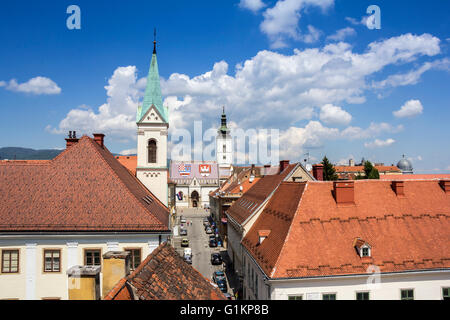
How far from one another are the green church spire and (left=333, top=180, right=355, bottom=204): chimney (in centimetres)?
1679

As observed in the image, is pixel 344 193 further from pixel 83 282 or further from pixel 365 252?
pixel 83 282

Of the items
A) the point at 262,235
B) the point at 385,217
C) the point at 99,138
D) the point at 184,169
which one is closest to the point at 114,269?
the point at 262,235

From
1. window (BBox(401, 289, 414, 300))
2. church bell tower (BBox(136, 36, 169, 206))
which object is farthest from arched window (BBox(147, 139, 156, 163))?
window (BBox(401, 289, 414, 300))

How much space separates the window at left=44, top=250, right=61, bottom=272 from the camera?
19.2 metres

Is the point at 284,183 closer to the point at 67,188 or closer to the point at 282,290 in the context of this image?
the point at 282,290

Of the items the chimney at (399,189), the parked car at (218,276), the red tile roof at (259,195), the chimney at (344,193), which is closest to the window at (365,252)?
the chimney at (344,193)


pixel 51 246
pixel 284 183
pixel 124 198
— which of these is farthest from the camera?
pixel 284 183

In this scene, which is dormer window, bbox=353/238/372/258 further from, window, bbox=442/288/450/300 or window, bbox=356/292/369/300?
window, bbox=442/288/450/300

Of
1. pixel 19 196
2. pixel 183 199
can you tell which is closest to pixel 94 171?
pixel 19 196

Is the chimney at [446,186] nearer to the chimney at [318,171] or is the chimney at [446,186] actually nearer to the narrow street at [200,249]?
the chimney at [318,171]

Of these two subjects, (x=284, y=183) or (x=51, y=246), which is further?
(x=284, y=183)

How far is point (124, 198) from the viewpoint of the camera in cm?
2042

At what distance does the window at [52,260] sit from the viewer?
19.2 meters
